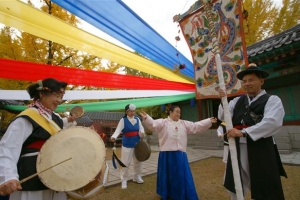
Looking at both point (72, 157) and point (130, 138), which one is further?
point (130, 138)

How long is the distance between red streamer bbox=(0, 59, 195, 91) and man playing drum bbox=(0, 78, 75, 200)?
1.46 meters

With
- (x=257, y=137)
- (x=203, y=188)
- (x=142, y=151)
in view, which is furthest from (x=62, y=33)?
(x=203, y=188)

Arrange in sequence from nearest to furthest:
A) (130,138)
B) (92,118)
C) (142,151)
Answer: (142,151) → (130,138) → (92,118)

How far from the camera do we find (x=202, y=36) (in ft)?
7.38

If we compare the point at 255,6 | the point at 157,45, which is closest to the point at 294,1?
the point at 255,6

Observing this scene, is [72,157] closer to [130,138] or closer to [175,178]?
Result: [175,178]

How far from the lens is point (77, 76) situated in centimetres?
329

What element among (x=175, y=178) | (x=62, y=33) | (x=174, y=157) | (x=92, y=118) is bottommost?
(x=175, y=178)

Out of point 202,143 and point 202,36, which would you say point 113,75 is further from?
point 202,143

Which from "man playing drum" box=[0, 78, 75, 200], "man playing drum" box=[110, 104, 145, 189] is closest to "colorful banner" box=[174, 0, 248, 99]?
"man playing drum" box=[0, 78, 75, 200]

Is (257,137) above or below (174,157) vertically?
above

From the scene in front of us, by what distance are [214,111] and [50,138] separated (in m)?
7.69

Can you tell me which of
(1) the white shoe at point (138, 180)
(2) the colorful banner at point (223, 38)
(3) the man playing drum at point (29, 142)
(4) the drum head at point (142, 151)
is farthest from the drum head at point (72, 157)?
(1) the white shoe at point (138, 180)

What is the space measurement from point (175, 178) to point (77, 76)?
2355 mm
